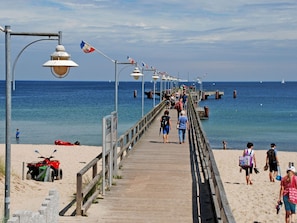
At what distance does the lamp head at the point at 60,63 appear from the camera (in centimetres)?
700

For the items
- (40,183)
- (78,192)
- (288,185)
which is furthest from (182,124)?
(78,192)

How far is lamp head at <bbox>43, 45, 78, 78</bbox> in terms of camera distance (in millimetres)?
6996

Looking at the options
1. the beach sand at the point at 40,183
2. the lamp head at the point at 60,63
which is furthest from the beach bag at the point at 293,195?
the beach sand at the point at 40,183

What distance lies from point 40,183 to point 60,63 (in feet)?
39.2

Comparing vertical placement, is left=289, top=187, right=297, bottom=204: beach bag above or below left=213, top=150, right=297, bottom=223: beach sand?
above

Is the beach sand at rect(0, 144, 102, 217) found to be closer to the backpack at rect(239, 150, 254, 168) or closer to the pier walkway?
the pier walkway

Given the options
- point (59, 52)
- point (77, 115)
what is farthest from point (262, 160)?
point (77, 115)

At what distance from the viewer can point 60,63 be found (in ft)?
22.9

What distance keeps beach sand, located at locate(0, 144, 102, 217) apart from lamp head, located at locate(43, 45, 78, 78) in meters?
6.78

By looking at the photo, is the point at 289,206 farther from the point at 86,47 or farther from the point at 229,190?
the point at 229,190

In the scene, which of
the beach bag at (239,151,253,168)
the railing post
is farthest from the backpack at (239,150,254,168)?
the railing post

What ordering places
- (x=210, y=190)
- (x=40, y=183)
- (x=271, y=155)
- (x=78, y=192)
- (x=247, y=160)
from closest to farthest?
1. (x=78, y=192)
2. (x=210, y=190)
3. (x=247, y=160)
4. (x=271, y=155)
5. (x=40, y=183)

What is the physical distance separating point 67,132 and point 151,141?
33.1 meters

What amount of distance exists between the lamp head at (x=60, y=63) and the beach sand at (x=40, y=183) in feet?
22.2
